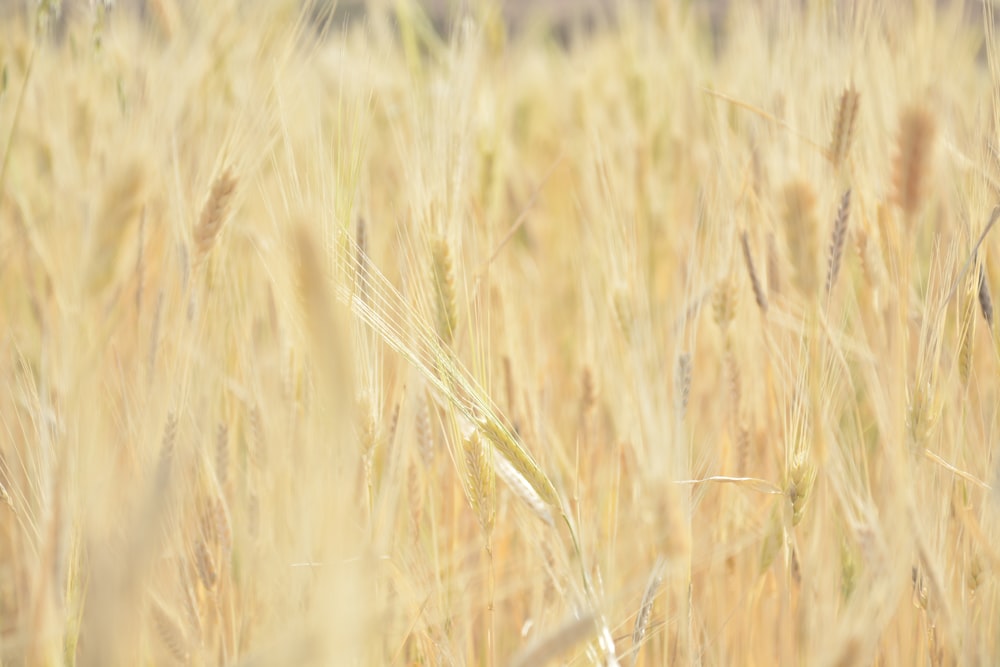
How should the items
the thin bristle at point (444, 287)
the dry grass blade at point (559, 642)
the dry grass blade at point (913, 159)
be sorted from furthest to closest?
the thin bristle at point (444, 287) → the dry grass blade at point (913, 159) → the dry grass blade at point (559, 642)

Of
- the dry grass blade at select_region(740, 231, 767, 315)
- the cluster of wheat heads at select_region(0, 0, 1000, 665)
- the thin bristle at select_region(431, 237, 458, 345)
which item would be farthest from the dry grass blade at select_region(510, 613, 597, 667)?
the dry grass blade at select_region(740, 231, 767, 315)

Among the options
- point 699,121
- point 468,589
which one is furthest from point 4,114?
point 699,121

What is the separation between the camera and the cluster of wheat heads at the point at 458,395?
1.38 feet

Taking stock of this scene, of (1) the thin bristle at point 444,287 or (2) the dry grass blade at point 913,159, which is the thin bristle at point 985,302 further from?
(1) the thin bristle at point 444,287

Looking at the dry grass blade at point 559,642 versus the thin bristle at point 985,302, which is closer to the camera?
the dry grass blade at point 559,642

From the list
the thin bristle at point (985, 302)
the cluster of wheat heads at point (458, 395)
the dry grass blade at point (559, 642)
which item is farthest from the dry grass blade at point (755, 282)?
the dry grass blade at point (559, 642)

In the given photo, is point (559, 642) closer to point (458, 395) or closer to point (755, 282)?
point (458, 395)

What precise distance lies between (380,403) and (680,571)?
0.29m

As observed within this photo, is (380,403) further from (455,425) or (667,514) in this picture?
(667,514)

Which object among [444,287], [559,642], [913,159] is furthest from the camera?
[444,287]

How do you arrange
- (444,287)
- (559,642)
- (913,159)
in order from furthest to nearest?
(444,287) → (913,159) → (559,642)

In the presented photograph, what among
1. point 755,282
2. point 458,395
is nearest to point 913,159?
point 755,282

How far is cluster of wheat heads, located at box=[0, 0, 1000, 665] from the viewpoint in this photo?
0.42 m

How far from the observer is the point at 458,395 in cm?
56
